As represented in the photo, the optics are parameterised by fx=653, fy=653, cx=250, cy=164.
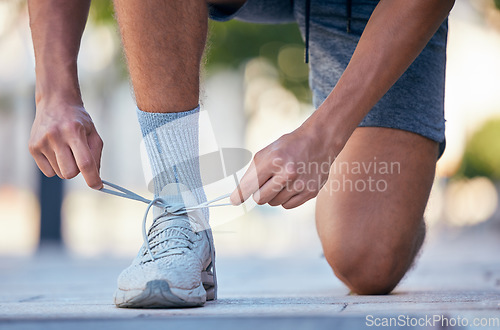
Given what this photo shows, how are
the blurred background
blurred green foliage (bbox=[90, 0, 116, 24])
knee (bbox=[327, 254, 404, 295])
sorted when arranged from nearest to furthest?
knee (bbox=[327, 254, 404, 295]) → the blurred background → blurred green foliage (bbox=[90, 0, 116, 24])

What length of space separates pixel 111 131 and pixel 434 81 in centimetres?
920

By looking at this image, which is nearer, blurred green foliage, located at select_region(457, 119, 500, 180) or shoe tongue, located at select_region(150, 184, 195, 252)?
shoe tongue, located at select_region(150, 184, 195, 252)

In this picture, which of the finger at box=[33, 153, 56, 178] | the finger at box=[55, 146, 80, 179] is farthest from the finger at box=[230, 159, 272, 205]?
the finger at box=[33, 153, 56, 178]

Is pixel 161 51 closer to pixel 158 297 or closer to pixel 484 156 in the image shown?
pixel 158 297

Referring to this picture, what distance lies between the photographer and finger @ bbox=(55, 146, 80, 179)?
4.72ft

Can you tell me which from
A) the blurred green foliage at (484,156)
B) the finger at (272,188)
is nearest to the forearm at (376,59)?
the finger at (272,188)

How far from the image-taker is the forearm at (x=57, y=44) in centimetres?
164

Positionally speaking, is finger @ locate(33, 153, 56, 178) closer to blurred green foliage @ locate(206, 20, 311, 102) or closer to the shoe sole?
the shoe sole

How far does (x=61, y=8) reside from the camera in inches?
68.6

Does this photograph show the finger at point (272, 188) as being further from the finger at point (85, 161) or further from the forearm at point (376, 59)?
the finger at point (85, 161)

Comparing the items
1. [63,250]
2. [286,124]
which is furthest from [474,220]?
[63,250]

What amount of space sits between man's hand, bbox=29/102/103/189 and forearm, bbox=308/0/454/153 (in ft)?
1.66

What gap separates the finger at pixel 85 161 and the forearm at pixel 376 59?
Result: 19.5 inches

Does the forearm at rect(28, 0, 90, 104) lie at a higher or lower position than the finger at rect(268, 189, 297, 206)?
higher
